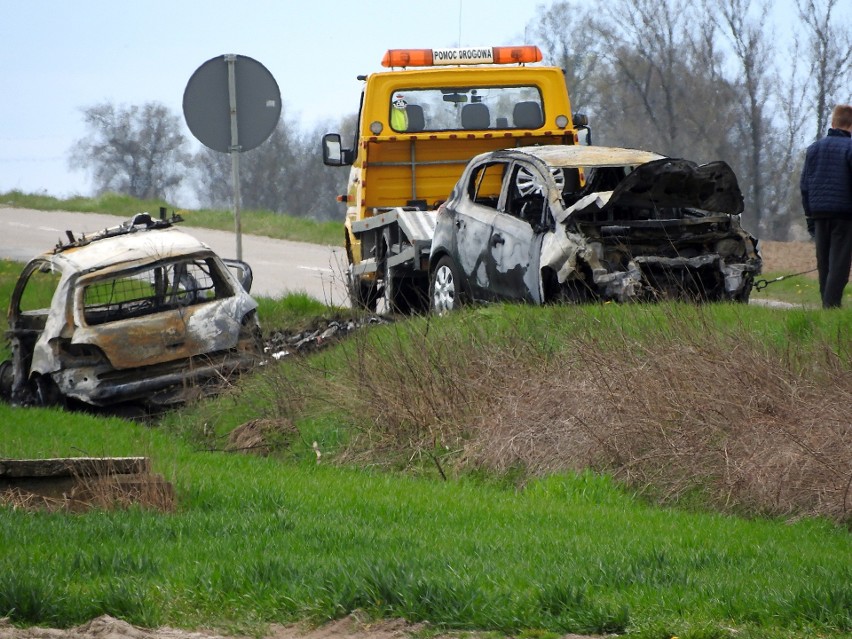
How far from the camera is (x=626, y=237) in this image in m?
11.3

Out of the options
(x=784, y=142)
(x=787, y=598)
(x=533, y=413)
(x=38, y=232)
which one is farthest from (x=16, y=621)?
(x=784, y=142)

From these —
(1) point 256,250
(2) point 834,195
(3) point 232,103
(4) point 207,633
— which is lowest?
(4) point 207,633

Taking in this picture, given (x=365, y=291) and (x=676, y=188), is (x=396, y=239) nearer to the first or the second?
(x=365, y=291)

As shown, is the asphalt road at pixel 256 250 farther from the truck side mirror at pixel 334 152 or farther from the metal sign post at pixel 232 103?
the metal sign post at pixel 232 103

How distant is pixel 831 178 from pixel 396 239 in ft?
15.3

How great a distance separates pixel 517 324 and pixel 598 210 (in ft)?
3.98

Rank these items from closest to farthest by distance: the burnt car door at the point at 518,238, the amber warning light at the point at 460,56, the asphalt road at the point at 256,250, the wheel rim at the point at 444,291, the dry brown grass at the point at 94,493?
the dry brown grass at the point at 94,493, the burnt car door at the point at 518,238, the wheel rim at the point at 444,291, the amber warning light at the point at 460,56, the asphalt road at the point at 256,250

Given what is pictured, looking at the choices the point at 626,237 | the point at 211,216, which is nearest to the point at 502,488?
the point at 626,237

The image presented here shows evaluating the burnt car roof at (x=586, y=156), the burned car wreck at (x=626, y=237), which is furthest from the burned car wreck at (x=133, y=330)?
the burnt car roof at (x=586, y=156)

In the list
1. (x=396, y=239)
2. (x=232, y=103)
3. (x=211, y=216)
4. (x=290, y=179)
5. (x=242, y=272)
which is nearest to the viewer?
(x=232, y=103)

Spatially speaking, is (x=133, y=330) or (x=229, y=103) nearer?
(x=133, y=330)

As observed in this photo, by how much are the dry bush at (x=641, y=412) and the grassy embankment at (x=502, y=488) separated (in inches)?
0.7

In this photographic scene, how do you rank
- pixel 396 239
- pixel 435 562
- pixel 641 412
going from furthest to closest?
pixel 396 239 < pixel 641 412 < pixel 435 562

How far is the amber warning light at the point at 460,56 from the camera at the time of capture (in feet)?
55.1
